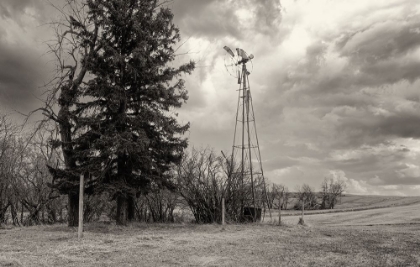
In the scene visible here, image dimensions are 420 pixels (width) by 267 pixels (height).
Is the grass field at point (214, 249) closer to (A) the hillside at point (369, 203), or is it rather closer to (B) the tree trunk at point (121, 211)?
(B) the tree trunk at point (121, 211)

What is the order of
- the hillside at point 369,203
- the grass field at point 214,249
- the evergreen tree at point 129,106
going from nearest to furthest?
the grass field at point 214,249 → the evergreen tree at point 129,106 → the hillside at point 369,203

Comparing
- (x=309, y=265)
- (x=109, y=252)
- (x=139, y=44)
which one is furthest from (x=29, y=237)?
(x=309, y=265)

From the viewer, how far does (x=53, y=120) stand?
57.8 ft

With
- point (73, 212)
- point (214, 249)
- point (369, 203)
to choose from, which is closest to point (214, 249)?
point (214, 249)

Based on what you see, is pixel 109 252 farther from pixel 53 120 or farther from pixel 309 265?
pixel 53 120

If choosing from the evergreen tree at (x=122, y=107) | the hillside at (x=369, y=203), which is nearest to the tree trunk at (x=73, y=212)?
the evergreen tree at (x=122, y=107)

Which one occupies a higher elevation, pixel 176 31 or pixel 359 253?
pixel 176 31

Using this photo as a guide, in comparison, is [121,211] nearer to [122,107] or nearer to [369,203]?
[122,107]

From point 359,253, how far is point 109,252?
6.60 metres

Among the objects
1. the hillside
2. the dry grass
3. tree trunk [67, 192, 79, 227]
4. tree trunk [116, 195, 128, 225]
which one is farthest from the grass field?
the hillside

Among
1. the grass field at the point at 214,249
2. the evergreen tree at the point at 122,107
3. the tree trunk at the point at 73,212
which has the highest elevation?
the evergreen tree at the point at 122,107

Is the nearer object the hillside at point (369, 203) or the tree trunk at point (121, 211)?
the tree trunk at point (121, 211)

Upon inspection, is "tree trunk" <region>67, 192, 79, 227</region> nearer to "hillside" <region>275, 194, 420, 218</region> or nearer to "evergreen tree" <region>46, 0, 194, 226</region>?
"evergreen tree" <region>46, 0, 194, 226</region>

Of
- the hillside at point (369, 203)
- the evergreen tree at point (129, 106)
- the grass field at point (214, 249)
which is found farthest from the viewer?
the hillside at point (369, 203)
